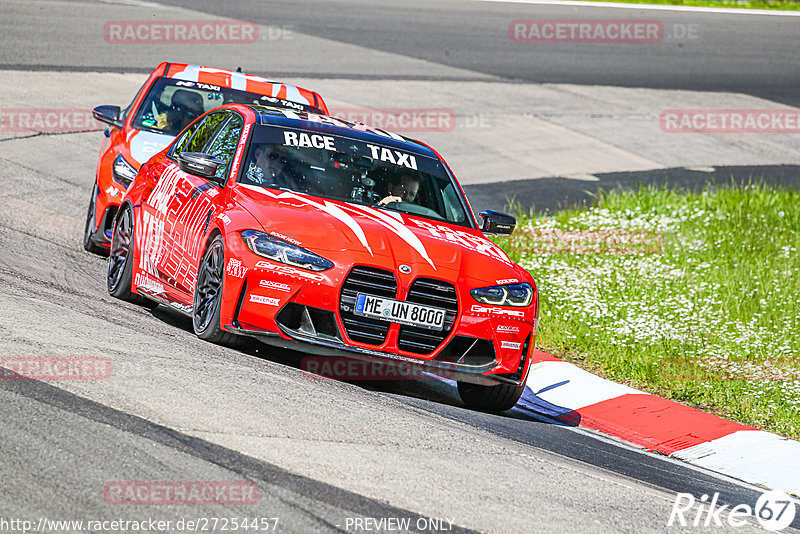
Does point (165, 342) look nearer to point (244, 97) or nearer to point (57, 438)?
point (57, 438)

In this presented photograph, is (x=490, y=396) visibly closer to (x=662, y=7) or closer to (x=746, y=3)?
(x=662, y=7)

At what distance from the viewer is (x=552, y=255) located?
41.5 ft

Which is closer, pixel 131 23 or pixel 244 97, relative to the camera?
pixel 244 97

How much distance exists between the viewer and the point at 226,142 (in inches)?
341

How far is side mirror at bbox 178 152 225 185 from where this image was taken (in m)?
8.12

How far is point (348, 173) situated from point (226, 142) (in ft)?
3.16

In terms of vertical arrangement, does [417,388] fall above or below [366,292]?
below

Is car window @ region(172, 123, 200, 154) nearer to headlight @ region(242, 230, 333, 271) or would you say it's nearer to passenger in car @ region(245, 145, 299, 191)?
passenger in car @ region(245, 145, 299, 191)

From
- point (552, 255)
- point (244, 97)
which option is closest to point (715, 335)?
point (552, 255)

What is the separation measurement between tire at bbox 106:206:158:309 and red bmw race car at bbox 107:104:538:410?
31 millimetres

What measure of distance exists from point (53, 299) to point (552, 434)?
3.29 metres

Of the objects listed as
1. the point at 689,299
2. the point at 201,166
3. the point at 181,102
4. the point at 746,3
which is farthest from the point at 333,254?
the point at 746,3

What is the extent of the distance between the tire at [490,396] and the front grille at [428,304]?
76 cm

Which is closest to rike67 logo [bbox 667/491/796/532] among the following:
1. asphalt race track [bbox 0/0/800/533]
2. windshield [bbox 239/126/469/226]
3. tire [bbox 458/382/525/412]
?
asphalt race track [bbox 0/0/800/533]
